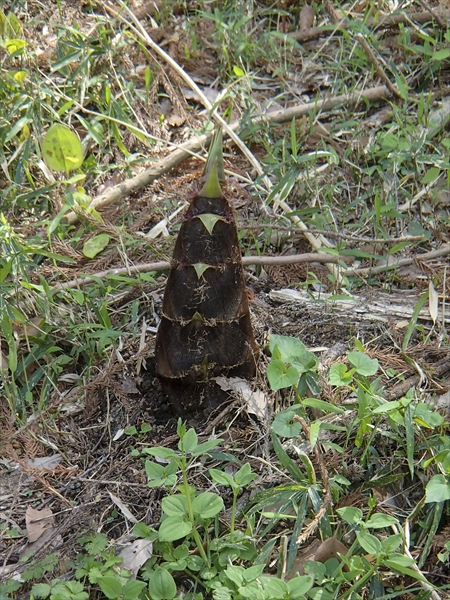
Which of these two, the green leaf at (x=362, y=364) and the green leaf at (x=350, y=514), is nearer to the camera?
the green leaf at (x=350, y=514)

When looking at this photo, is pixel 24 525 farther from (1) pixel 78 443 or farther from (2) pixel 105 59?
(2) pixel 105 59

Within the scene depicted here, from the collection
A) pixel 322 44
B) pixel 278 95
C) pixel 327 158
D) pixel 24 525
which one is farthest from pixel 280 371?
pixel 322 44

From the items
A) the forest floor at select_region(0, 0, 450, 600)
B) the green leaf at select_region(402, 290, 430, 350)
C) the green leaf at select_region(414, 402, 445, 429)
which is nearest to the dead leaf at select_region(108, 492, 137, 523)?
the forest floor at select_region(0, 0, 450, 600)

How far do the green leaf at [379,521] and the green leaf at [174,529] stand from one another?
1.69ft

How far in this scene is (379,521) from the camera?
187 centimetres

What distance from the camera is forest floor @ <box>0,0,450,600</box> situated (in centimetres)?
213

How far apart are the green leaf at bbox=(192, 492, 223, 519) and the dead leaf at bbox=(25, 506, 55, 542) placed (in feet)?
1.99

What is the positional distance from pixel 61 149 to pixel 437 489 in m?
2.27

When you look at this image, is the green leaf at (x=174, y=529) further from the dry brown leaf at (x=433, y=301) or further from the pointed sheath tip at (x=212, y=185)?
the dry brown leaf at (x=433, y=301)

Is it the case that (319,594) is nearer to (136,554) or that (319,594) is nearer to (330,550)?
(330,550)

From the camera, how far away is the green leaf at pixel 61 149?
3.09m

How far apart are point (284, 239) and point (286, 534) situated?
1.59 m

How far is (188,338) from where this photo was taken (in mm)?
2279

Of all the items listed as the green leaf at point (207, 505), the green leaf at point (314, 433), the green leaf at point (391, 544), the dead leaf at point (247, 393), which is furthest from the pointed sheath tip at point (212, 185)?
the green leaf at point (391, 544)
